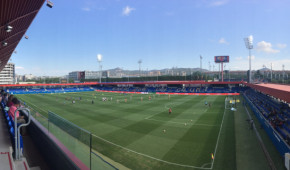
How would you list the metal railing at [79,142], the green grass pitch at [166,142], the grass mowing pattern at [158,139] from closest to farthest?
1. the metal railing at [79,142]
2. the green grass pitch at [166,142]
3. the grass mowing pattern at [158,139]

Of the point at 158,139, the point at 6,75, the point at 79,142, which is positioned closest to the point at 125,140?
the point at 158,139

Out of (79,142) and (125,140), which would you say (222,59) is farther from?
(79,142)

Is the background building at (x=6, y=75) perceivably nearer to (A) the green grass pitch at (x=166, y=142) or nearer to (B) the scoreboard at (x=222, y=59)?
(A) the green grass pitch at (x=166, y=142)

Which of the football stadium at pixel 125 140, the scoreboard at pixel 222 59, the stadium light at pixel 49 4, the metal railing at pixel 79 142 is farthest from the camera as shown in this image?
the scoreboard at pixel 222 59

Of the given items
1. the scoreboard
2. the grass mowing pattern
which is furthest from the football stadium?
the scoreboard

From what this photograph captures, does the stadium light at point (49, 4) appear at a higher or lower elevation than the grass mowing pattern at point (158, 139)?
higher

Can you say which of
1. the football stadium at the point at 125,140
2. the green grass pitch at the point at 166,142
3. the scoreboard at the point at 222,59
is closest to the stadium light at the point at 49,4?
the football stadium at the point at 125,140

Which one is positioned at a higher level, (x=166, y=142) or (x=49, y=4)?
(x=49, y=4)

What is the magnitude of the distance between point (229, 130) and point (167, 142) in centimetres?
837

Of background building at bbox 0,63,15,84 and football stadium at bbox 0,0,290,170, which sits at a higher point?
background building at bbox 0,63,15,84

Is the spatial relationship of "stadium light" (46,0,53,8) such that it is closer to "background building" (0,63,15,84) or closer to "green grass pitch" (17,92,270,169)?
"green grass pitch" (17,92,270,169)

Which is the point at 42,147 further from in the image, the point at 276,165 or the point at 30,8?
the point at 276,165

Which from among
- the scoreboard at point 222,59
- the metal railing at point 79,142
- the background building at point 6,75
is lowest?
the metal railing at point 79,142

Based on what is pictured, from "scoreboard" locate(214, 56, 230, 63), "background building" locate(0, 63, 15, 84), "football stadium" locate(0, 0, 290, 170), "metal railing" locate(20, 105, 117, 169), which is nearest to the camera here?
"metal railing" locate(20, 105, 117, 169)
